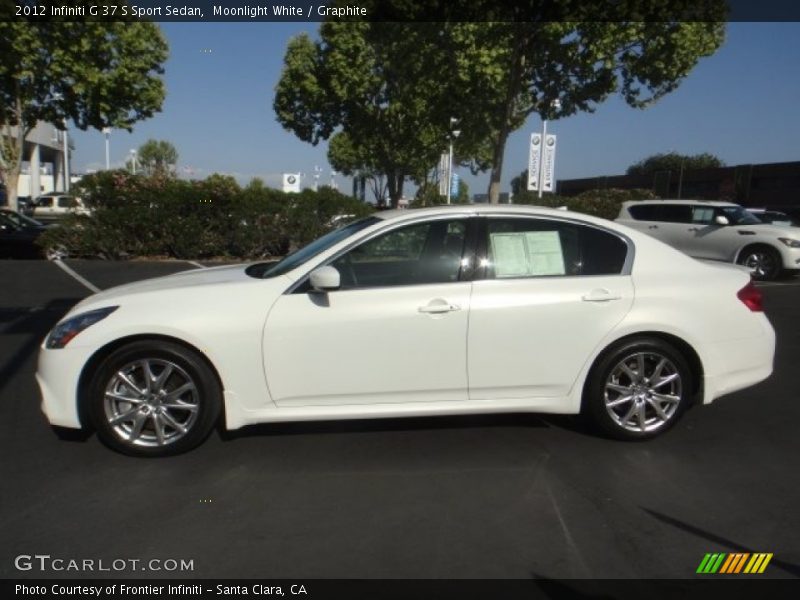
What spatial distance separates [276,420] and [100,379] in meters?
1.05

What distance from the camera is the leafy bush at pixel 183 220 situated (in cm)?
1499

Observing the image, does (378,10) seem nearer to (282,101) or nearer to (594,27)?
(594,27)

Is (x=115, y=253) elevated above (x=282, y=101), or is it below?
below

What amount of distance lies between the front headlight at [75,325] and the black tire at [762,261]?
12591 millimetres

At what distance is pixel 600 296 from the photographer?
4301 mm

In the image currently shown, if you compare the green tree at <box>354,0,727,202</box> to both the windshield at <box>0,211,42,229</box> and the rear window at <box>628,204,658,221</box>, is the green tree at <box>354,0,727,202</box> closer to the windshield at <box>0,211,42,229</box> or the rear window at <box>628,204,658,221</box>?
the rear window at <box>628,204,658,221</box>

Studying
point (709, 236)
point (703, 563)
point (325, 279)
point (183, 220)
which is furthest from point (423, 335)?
point (183, 220)

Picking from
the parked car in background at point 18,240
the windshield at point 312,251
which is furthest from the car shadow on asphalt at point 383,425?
the parked car in background at point 18,240

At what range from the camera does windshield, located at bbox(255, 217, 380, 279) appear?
434 cm

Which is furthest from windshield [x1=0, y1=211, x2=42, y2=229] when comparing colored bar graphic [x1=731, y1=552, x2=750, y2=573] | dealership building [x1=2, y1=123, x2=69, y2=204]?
dealership building [x1=2, y1=123, x2=69, y2=204]

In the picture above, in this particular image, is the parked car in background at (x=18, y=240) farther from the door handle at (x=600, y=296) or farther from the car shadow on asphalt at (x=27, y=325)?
the door handle at (x=600, y=296)

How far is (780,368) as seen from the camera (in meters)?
6.50

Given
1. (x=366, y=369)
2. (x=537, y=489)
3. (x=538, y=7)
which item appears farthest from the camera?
(x=538, y=7)
